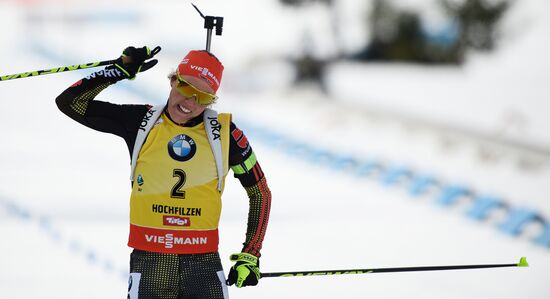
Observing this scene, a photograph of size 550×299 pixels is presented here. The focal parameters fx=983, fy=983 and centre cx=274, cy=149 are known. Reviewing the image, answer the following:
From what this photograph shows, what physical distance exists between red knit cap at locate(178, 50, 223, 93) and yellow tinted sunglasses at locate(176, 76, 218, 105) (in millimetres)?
54

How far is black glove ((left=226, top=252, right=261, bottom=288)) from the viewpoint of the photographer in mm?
4637

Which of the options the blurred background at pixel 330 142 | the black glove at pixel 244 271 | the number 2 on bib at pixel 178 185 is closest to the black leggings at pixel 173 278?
the black glove at pixel 244 271

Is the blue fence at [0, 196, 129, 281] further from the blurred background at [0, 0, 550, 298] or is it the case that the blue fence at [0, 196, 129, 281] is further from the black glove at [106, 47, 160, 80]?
the black glove at [106, 47, 160, 80]

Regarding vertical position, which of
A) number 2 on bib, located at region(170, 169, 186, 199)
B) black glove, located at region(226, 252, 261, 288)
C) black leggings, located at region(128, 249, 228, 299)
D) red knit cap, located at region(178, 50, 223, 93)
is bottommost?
black leggings, located at region(128, 249, 228, 299)

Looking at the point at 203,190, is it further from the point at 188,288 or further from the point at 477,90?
the point at 477,90

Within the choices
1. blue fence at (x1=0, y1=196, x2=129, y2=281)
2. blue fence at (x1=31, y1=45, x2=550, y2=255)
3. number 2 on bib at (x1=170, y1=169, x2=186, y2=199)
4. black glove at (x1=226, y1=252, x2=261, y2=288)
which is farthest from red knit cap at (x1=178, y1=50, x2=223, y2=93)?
blue fence at (x1=31, y1=45, x2=550, y2=255)

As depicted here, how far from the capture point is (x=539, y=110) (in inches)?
709

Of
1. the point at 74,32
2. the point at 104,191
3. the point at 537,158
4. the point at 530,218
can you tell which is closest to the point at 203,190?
the point at 530,218

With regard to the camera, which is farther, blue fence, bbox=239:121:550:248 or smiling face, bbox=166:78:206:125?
blue fence, bbox=239:121:550:248

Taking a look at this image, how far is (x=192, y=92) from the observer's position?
177 inches

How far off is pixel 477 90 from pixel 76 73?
9115 millimetres

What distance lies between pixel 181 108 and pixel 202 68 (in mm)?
239

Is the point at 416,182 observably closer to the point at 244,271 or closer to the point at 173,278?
the point at 244,271

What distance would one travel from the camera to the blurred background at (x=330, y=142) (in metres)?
9.12
